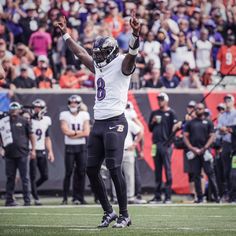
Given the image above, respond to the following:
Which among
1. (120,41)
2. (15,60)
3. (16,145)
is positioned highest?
(120,41)

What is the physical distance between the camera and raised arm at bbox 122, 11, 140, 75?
10.8 m

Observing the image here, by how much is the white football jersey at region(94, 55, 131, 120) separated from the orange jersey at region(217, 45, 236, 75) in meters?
10.4

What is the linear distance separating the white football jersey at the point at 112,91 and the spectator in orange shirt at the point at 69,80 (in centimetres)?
1057

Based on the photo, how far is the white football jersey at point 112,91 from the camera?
11273mm

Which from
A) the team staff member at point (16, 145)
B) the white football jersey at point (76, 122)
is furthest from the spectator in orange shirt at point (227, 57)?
the team staff member at point (16, 145)

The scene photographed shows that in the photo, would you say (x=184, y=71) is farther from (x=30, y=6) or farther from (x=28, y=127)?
(x=28, y=127)

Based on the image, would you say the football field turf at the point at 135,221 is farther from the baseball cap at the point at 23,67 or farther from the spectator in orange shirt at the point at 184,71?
the spectator in orange shirt at the point at 184,71

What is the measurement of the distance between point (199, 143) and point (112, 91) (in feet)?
25.3

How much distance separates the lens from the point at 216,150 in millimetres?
19797

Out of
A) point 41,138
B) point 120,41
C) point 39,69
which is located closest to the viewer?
point 41,138

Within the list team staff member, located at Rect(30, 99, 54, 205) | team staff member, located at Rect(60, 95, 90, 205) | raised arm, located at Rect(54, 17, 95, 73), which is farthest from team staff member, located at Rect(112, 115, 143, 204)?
raised arm, located at Rect(54, 17, 95, 73)

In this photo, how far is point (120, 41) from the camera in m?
23.8

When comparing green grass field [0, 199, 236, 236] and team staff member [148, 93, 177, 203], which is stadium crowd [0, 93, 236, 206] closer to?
team staff member [148, 93, 177, 203]

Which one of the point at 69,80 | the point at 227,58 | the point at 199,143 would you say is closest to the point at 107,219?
the point at 199,143
